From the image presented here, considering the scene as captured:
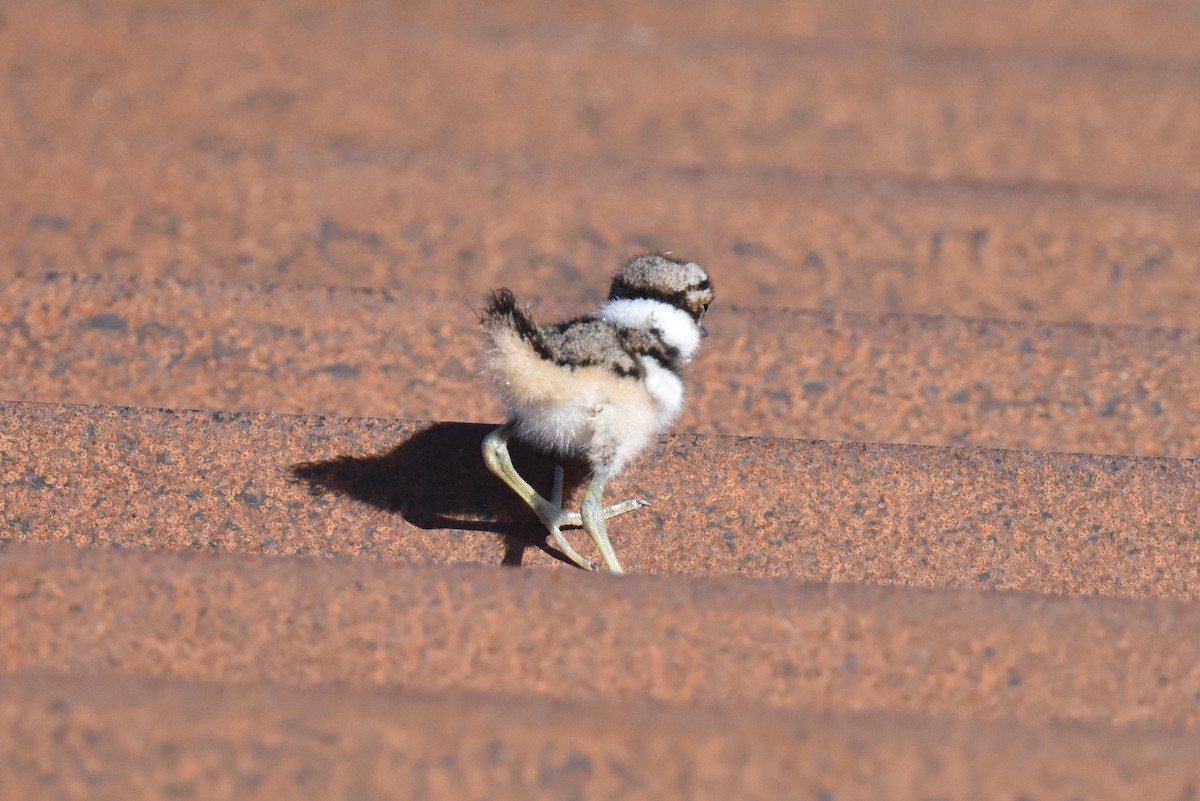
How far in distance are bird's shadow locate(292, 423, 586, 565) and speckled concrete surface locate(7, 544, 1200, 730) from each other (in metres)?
0.60

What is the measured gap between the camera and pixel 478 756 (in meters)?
2.78

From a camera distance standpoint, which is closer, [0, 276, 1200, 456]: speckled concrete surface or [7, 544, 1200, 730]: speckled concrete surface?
[7, 544, 1200, 730]: speckled concrete surface

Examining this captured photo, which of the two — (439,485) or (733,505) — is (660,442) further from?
(439,485)

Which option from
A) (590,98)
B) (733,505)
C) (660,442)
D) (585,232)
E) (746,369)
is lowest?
(733,505)

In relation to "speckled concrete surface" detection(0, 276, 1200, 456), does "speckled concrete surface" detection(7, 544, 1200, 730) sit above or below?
below

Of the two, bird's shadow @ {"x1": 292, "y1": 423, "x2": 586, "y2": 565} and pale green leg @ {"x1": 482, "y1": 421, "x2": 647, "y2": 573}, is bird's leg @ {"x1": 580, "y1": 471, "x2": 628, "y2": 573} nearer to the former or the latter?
pale green leg @ {"x1": 482, "y1": 421, "x2": 647, "y2": 573}

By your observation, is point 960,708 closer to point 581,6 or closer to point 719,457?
point 719,457

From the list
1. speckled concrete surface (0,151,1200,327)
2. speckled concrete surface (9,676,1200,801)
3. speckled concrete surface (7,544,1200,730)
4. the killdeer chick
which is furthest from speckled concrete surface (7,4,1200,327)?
speckled concrete surface (9,676,1200,801)

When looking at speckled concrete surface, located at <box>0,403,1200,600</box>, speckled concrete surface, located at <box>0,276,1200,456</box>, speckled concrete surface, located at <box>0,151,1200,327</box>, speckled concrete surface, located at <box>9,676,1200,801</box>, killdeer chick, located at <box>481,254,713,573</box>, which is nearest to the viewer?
speckled concrete surface, located at <box>9,676,1200,801</box>

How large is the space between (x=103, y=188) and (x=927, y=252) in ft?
11.6

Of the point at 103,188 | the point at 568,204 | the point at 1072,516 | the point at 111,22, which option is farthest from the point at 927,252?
the point at 111,22

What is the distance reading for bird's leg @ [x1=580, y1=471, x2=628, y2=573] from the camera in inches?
145

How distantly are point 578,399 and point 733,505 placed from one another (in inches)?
19.4

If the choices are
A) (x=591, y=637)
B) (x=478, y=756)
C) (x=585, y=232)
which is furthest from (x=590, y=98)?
(x=478, y=756)
